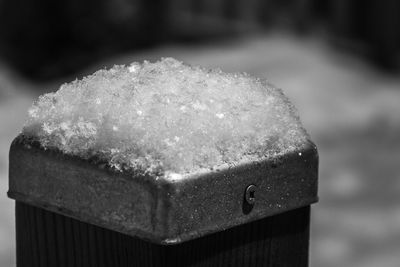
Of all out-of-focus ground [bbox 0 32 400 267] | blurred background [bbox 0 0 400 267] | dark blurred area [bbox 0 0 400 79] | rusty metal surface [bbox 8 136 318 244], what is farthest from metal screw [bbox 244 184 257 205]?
dark blurred area [bbox 0 0 400 79]

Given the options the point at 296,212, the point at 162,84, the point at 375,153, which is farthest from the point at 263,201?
the point at 375,153

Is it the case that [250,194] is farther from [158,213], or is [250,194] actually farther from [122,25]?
[122,25]

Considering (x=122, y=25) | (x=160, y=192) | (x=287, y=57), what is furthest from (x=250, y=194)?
(x=122, y=25)

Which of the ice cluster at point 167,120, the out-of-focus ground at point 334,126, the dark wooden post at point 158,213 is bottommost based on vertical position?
the out-of-focus ground at point 334,126

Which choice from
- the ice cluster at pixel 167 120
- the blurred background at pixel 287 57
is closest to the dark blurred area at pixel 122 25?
the blurred background at pixel 287 57

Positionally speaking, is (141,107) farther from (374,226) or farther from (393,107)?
(393,107)

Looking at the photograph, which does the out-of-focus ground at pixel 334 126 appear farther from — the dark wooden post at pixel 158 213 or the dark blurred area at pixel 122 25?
the dark wooden post at pixel 158 213

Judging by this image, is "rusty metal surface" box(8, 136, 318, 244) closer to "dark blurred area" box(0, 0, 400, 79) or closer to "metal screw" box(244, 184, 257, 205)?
"metal screw" box(244, 184, 257, 205)
